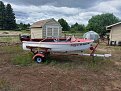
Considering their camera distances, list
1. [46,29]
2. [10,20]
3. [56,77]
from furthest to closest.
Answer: [10,20], [46,29], [56,77]

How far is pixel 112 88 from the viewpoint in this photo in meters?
5.66

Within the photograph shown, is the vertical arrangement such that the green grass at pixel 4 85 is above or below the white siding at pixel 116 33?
below

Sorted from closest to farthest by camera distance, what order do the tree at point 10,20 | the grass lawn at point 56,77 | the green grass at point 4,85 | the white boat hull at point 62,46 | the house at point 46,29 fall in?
the green grass at point 4,85 < the grass lawn at point 56,77 < the white boat hull at point 62,46 < the house at point 46,29 < the tree at point 10,20

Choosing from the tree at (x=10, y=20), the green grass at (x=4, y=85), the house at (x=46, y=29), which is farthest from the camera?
the tree at (x=10, y=20)

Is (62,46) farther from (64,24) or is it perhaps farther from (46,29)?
(64,24)

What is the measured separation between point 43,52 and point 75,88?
4139 mm

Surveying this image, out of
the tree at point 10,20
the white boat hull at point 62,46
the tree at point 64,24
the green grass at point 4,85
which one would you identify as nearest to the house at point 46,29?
the white boat hull at point 62,46

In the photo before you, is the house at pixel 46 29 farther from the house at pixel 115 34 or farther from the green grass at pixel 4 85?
the green grass at pixel 4 85

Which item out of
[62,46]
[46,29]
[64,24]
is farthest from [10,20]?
[62,46]

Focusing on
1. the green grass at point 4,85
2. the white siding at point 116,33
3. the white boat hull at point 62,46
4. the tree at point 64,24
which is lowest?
the green grass at point 4,85

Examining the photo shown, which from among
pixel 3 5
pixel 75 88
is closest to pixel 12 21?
pixel 3 5

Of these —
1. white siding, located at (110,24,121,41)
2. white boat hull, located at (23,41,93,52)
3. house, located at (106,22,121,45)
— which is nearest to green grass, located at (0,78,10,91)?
white boat hull, located at (23,41,93,52)

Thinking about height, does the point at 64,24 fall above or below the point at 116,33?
above

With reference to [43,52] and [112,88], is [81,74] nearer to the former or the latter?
[112,88]
